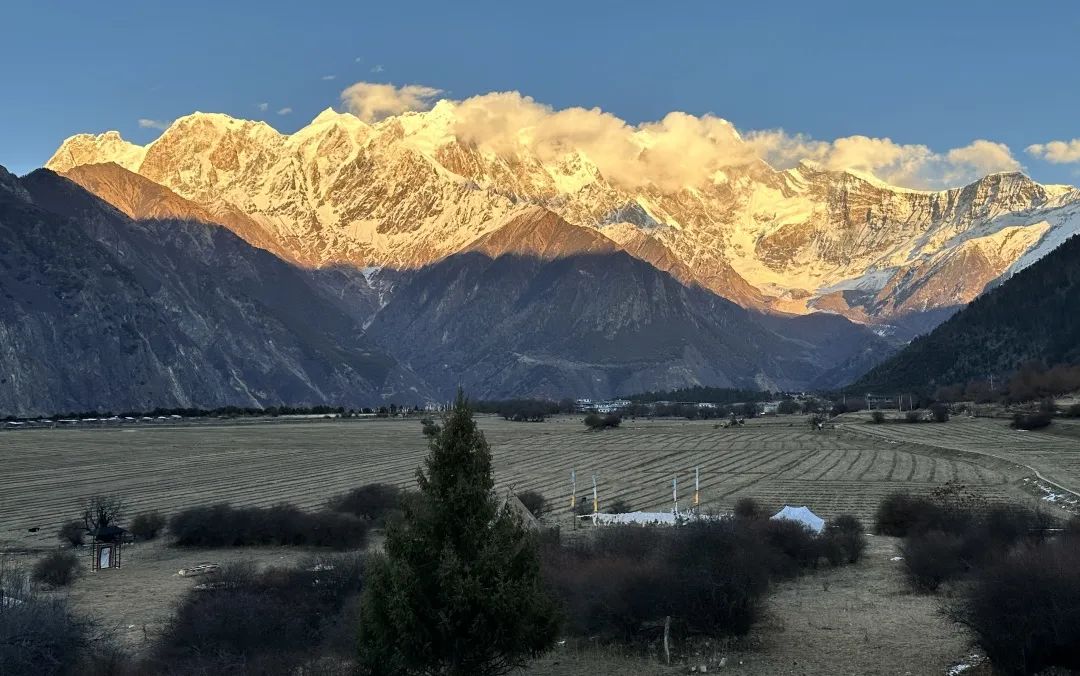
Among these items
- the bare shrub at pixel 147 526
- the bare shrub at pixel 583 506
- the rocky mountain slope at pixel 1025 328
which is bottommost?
the bare shrub at pixel 583 506

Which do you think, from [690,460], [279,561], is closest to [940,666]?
[279,561]

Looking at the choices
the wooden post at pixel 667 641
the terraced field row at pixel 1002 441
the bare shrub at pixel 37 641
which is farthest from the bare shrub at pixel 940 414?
the bare shrub at pixel 37 641

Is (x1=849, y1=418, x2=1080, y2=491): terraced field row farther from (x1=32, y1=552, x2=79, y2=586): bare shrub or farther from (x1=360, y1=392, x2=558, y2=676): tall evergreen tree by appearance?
(x1=32, y1=552, x2=79, y2=586): bare shrub

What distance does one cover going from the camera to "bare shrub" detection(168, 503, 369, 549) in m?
49.0

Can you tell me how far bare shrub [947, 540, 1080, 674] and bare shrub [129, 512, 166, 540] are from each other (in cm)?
4144

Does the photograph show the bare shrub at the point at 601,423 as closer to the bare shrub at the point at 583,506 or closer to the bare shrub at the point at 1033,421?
the bare shrub at the point at 1033,421

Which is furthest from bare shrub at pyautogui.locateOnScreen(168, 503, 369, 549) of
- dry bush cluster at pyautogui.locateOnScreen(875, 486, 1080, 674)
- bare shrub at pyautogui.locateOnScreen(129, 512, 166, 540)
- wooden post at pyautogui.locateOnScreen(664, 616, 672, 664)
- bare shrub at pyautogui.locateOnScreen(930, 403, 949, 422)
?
→ bare shrub at pyautogui.locateOnScreen(930, 403, 949, 422)

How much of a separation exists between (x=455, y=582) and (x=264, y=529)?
30.9 metres

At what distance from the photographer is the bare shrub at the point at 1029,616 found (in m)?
22.8

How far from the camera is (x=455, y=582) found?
71.5ft

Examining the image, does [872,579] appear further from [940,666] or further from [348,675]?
[348,675]

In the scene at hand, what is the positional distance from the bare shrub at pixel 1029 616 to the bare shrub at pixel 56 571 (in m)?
31.1

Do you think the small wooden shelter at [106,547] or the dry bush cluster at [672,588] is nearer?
the dry bush cluster at [672,588]

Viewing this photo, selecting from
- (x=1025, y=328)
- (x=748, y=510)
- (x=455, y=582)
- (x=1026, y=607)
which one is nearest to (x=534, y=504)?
(x=748, y=510)
